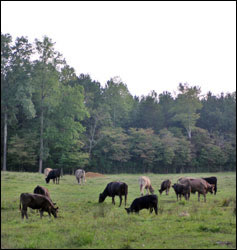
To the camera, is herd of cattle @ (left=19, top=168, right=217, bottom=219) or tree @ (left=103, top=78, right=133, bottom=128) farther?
tree @ (left=103, top=78, right=133, bottom=128)

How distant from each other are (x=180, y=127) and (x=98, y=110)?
55.9 ft

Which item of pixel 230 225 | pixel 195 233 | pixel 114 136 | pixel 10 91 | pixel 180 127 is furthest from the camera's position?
pixel 180 127

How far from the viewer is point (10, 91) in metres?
12.4

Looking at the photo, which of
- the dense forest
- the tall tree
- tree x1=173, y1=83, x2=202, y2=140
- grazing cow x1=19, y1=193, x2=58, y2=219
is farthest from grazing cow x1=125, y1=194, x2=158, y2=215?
tree x1=173, y1=83, x2=202, y2=140

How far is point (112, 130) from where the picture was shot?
187ft

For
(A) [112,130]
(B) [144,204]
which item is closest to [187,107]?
(A) [112,130]

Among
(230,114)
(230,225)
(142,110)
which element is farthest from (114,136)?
(230,225)

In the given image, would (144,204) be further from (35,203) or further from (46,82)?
(46,82)

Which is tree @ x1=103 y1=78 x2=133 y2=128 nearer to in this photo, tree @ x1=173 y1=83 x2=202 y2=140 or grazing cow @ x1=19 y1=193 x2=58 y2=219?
tree @ x1=173 y1=83 x2=202 y2=140

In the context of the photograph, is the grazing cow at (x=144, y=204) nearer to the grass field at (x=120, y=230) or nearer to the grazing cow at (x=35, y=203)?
the grass field at (x=120, y=230)

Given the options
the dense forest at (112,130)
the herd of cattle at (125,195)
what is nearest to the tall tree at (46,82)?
the dense forest at (112,130)

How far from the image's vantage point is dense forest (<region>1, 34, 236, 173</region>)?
141 ft

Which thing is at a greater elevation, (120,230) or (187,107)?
(187,107)

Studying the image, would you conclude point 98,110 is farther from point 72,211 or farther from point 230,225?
point 230,225
